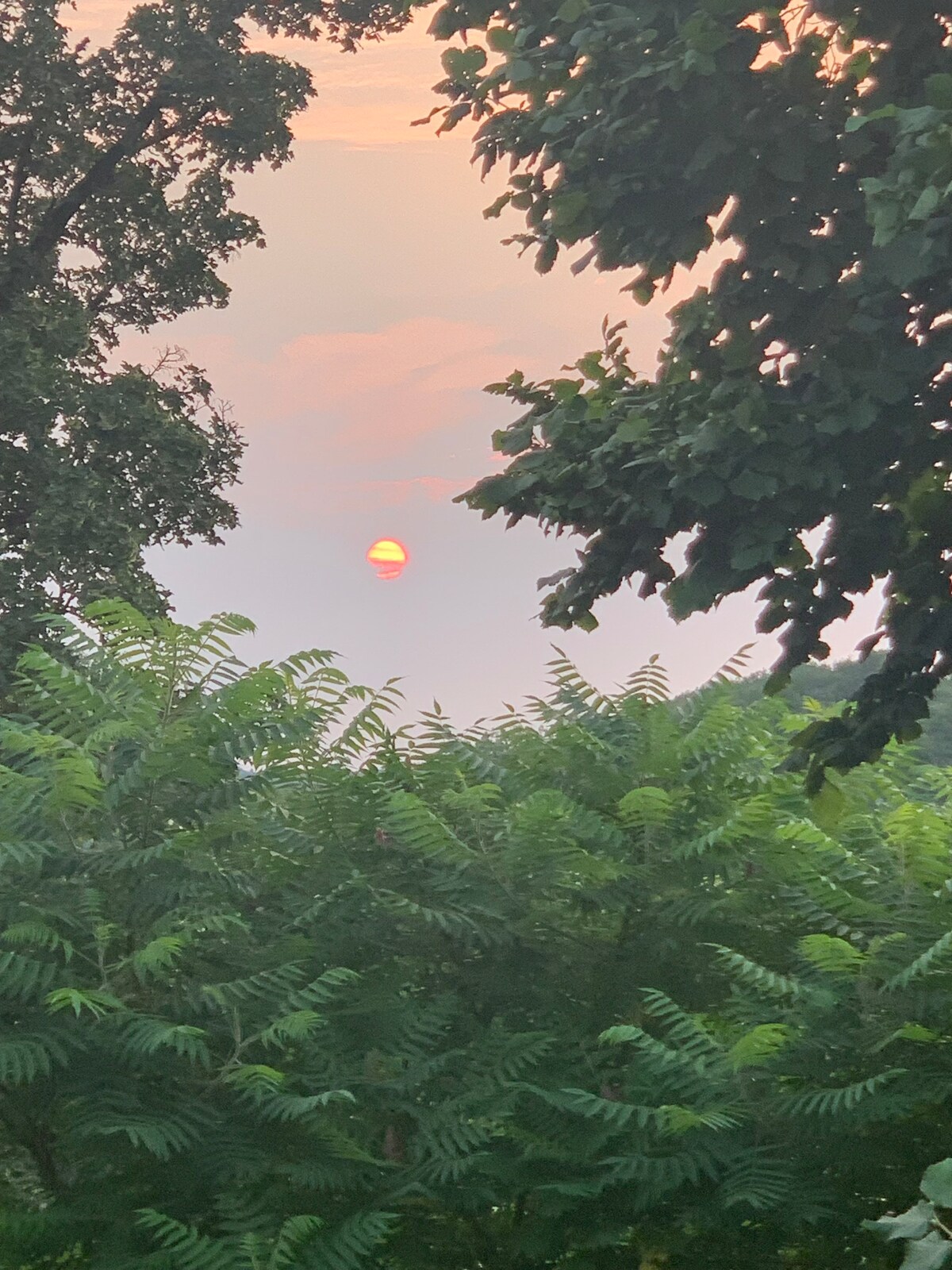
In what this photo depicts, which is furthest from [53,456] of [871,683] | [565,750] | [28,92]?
[871,683]

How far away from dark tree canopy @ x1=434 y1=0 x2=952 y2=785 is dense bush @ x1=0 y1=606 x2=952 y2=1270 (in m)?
1.04

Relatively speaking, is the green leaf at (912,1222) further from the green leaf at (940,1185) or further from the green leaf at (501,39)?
the green leaf at (501,39)

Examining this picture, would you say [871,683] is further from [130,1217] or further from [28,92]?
[28,92]

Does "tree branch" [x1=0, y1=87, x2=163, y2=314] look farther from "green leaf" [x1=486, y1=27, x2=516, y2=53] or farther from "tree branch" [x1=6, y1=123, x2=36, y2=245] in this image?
"green leaf" [x1=486, y1=27, x2=516, y2=53]

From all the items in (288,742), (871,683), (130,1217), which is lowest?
(130,1217)

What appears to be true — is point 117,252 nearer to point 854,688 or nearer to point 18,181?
point 18,181

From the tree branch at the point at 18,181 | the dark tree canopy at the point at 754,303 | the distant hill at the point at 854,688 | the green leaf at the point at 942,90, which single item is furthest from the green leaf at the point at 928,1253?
the distant hill at the point at 854,688

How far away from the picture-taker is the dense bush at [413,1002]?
578cm

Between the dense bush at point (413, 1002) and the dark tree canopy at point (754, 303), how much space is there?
1039mm

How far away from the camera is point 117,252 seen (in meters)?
21.8

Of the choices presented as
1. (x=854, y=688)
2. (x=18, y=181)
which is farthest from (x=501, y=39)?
(x=854, y=688)

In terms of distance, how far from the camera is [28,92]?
19.9 m

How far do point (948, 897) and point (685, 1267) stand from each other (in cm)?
203

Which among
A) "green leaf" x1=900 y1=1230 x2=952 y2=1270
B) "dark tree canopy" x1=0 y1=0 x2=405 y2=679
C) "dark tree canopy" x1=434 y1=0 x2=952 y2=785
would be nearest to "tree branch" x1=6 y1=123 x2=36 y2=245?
"dark tree canopy" x1=0 y1=0 x2=405 y2=679
